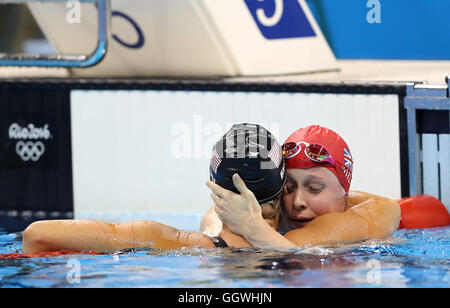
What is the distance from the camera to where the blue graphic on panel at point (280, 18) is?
6219 millimetres

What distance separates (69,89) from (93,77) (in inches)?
9.6

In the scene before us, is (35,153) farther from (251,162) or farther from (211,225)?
(251,162)

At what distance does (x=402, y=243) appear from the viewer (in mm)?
4301

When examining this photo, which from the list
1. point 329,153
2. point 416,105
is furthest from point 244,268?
point 416,105

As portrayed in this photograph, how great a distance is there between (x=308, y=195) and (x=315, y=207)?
6cm

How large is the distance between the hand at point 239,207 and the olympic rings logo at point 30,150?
259 centimetres

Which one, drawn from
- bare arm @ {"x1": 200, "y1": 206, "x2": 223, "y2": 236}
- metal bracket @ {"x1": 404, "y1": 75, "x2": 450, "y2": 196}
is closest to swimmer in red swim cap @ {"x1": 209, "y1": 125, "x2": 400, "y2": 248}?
bare arm @ {"x1": 200, "y1": 206, "x2": 223, "y2": 236}

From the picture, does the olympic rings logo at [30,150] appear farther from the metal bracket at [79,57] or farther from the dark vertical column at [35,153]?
the metal bracket at [79,57]

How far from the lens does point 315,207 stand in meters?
4.01

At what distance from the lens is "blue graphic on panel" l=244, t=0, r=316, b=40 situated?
6.22m
